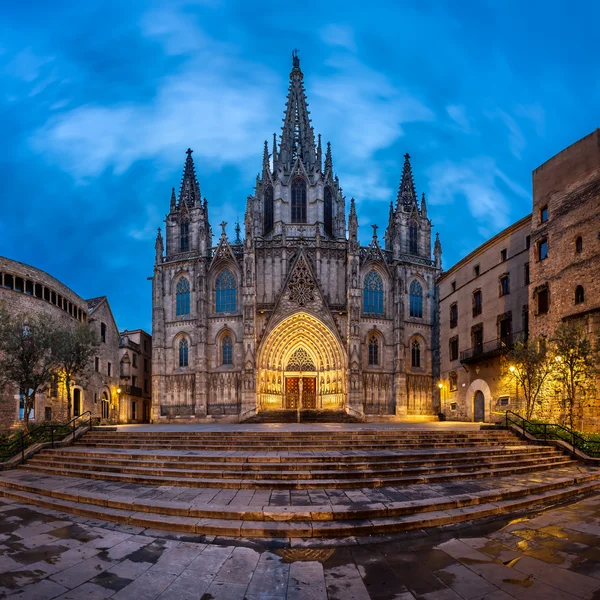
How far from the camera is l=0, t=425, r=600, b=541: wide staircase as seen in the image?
28.5ft

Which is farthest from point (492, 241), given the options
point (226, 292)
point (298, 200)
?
point (226, 292)

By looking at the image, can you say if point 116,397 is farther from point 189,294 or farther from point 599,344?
point 599,344

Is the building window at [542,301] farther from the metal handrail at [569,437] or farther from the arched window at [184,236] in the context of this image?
the arched window at [184,236]

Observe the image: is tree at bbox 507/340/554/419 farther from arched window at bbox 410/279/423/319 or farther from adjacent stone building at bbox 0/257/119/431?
adjacent stone building at bbox 0/257/119/431

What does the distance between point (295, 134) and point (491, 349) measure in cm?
3022

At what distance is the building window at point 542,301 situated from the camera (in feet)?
81.6

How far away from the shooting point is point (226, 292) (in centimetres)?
3941

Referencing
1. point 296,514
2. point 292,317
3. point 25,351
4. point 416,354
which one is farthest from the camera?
point 416,354

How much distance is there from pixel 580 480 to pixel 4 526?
552 inches

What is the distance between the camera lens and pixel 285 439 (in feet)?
53.6

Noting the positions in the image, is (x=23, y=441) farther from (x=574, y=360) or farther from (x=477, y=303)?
(x=477, y=303)

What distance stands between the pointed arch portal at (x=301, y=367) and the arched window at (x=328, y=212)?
436 inches

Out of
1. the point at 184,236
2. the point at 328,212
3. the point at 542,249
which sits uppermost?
the point at 328,212

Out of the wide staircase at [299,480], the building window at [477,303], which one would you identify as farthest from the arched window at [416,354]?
the wide staircase at [299,480]
